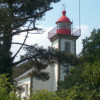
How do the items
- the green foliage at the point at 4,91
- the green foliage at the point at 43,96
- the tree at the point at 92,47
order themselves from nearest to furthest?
the green foliage at the point at 4,91 → the green foliage at the point at 43,96 → the tree at the point at 92,47

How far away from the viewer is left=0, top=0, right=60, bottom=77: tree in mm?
13305

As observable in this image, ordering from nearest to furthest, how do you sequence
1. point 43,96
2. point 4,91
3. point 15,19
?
point 4,91 < point 43,96 < point 15,19

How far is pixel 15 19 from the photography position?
13.2 metres

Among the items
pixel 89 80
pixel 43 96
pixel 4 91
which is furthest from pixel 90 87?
pixel 4 91

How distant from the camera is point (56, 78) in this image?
27.2 m

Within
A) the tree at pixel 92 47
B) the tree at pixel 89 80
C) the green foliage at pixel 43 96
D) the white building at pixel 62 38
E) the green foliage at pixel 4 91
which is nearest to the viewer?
the green foliage at pixel 4 91

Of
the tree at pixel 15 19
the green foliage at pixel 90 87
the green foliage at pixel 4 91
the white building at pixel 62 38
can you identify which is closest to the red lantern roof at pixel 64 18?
the white building at pixel 62 38

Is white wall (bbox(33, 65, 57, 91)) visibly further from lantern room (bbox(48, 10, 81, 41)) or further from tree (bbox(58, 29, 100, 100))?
tree (bbox(58, 29, 100, 100))

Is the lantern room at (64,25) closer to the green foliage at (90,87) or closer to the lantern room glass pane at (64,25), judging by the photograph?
the lantern room glass pane at (64,25)

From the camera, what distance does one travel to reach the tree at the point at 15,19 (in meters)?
13.3

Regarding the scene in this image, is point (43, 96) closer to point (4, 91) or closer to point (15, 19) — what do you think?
point (4, 91)

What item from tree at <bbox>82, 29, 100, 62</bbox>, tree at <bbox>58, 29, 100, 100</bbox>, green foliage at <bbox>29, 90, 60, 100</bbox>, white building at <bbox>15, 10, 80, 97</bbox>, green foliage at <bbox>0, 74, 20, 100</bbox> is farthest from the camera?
white building at <bbox>15, 10, 80, 97</bbox>

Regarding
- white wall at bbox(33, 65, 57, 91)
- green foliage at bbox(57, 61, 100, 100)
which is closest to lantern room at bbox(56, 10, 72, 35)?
white wall at bbox(33, 65, 57, 91)

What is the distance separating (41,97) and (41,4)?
384 inches
